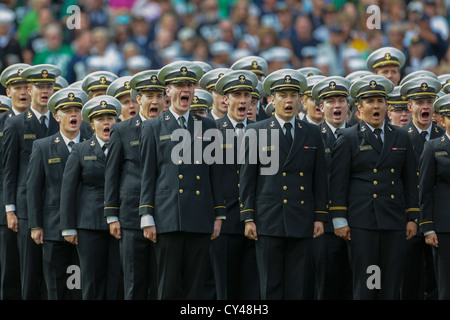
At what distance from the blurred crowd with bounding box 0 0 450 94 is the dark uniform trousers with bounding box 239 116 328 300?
22.5ft

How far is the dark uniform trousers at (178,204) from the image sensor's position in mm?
10188

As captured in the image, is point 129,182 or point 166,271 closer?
point 166,271

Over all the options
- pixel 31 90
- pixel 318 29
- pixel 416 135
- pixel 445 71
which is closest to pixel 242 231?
pixel 416 135

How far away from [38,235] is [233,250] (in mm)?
2023

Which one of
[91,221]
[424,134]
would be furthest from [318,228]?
[91,221]

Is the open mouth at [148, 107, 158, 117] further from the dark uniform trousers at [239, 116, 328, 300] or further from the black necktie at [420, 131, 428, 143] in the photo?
the black necktie at [420, 131, 428, 143]

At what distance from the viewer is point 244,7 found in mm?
20641

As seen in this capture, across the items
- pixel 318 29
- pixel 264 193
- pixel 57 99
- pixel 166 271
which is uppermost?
pixel 318 29

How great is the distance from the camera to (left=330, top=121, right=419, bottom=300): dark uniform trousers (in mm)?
10781

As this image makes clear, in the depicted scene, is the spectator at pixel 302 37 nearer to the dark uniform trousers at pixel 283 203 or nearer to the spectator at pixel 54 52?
the spectator at pixel 54 52

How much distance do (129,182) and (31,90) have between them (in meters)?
2.56

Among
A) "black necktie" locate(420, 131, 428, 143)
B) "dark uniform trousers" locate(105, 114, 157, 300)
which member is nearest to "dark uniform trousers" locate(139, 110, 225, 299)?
"dark uniform trousers" locate(105, 114, 157, 300)

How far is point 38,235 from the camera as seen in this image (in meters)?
11.9

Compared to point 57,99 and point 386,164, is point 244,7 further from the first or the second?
point 386,164
